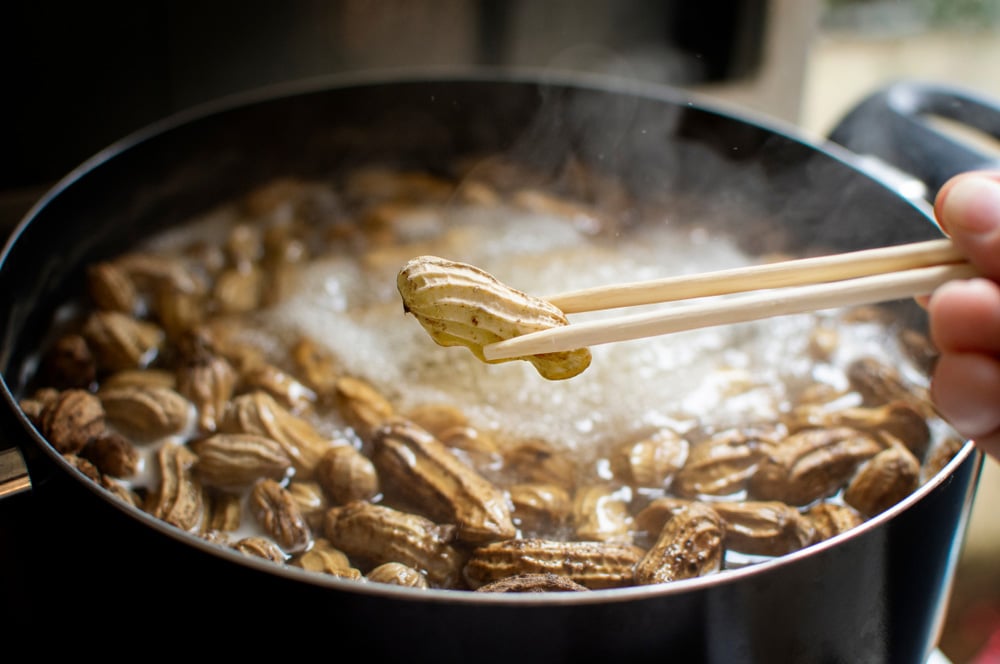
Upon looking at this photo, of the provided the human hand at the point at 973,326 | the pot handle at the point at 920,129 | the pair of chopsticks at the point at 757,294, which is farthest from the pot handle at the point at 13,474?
the pot handle at the point at 920,129

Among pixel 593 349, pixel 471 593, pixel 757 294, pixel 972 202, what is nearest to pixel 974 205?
pixel 972 202

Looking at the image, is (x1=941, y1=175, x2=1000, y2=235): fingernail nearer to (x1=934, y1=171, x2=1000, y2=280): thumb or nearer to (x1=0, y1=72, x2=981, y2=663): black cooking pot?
(x1=934, y1=171, x2=1000, y2=280): thumb

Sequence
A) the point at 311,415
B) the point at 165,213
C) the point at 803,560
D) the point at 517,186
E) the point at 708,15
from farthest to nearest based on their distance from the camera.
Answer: the point at 708,15 < the point at 517,186 < the point at 165,213 < the point at 311,415 < the point at 803,560

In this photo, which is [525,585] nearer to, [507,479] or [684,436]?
[507,479]

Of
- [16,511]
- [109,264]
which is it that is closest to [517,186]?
[109,264]

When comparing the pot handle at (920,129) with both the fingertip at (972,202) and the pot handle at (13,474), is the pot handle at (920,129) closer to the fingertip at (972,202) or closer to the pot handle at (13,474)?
the fingertip at (972,202)

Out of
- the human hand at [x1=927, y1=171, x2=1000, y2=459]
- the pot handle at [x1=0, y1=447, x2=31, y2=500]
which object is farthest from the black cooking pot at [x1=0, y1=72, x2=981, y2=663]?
the human hand at [x1=927, y1=171, x2=1000, y2=459]
